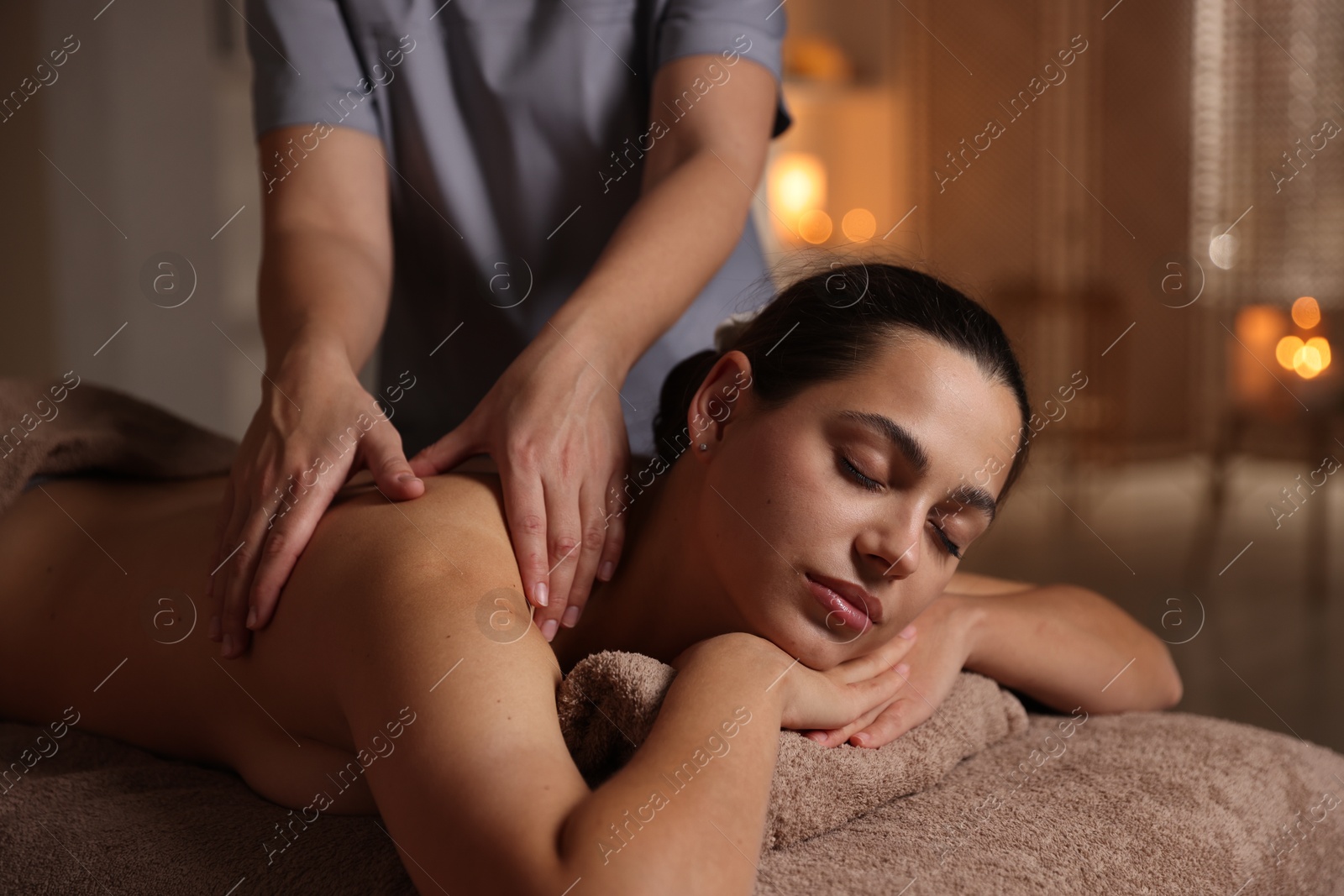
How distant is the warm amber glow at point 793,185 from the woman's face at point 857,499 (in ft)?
18.2

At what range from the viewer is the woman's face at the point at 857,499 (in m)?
0.87

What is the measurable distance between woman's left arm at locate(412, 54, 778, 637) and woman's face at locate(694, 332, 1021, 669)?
120mm

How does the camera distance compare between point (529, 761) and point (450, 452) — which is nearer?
point (529, 761)

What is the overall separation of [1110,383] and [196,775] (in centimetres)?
617

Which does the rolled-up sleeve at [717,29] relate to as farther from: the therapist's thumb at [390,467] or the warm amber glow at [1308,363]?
the warm amber glow at [1308,363]

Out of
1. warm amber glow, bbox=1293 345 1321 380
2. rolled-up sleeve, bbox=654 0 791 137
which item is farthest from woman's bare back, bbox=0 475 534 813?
warm amber glow, bbox=1293 345 1321 380

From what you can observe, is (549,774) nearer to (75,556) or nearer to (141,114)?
(75,556)

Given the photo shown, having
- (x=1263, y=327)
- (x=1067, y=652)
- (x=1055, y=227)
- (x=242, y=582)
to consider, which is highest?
(x=242, y=582)

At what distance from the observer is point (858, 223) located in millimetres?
6805

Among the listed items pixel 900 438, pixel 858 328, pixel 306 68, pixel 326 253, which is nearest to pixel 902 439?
pixel 900 438

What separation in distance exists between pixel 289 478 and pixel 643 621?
0.35 metres

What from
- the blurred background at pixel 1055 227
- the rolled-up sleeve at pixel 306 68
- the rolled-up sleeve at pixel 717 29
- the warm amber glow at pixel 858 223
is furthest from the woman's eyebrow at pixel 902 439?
the warm amber glow at pixel 858 223

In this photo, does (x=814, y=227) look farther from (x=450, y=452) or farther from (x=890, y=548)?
(x=890, y=548)

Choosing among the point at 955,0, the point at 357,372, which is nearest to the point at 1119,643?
the point at 357,372
